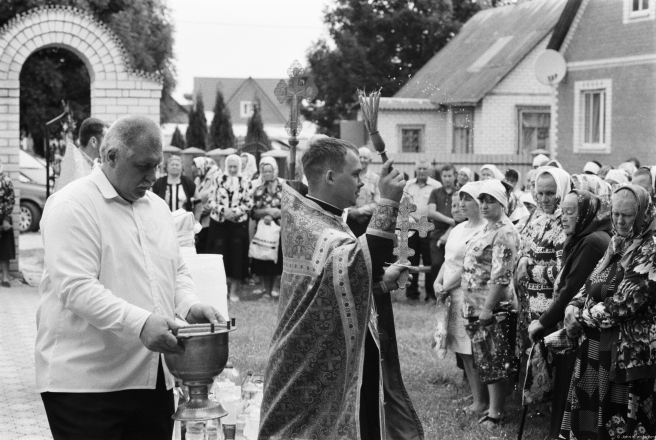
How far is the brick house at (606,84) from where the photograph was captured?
24.2 meters

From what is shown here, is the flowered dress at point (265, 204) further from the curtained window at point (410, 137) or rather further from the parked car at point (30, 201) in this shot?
the curtained window at point (410, 137)

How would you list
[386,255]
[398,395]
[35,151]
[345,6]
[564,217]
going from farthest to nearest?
1. [345,6]
2. [35,151]
3. [564,217]
4. [398,395]
5. [386,255]

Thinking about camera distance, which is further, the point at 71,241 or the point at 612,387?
the point at 612,387

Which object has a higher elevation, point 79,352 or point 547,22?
point 547,22

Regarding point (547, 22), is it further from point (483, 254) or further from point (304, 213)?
point (304, 213)

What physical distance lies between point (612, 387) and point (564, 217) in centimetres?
123

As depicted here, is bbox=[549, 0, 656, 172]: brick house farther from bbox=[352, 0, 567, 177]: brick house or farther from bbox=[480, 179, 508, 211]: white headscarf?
bbox=[480, 179, 508, 211]: white headscarf

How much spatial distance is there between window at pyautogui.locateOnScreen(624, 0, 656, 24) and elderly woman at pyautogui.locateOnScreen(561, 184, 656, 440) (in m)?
19.3

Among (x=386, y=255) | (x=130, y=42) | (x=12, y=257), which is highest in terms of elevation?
(x=130, y=42)

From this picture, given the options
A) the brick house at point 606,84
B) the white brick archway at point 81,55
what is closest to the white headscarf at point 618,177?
the white brick archway at point 81,55

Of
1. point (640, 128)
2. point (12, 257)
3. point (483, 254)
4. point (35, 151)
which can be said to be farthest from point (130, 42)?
point (483, 254)

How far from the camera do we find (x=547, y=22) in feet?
108

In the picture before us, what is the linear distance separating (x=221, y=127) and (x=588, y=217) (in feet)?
136

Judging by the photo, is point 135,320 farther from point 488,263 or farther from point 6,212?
point 6,212
